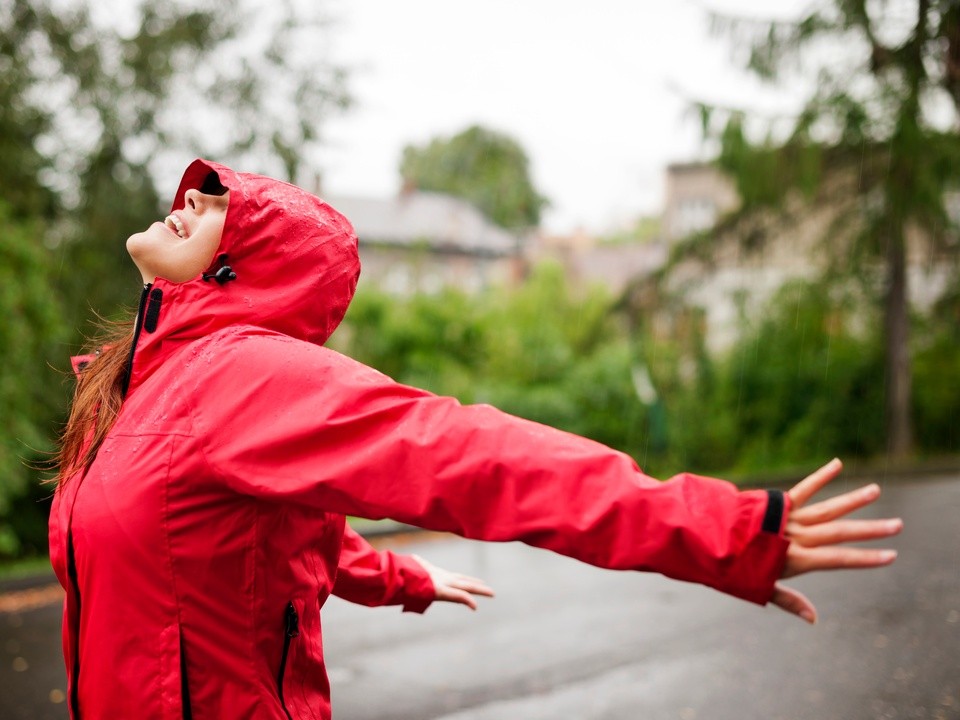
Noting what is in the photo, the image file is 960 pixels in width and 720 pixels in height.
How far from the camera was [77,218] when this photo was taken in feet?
38.8

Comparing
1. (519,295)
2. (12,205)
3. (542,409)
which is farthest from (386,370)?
(12,205)

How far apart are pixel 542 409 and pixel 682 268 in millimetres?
3742

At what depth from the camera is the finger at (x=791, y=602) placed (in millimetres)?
1555

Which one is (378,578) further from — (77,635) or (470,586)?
(77,635)

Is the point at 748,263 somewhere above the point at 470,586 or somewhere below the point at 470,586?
below

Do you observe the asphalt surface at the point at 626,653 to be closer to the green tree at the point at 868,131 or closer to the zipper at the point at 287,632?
the zipper at the point at 287,632

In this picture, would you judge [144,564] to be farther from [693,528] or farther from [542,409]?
[542,409]

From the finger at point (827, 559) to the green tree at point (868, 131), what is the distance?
1423cm

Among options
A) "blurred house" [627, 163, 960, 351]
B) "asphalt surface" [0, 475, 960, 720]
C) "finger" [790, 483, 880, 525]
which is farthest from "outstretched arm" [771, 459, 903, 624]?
"blurred house" [627, 163, 960, 351]

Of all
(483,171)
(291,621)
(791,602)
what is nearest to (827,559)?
(791,602)

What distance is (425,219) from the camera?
53.3 meters

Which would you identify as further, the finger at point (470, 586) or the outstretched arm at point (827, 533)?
the finger at point (470, 586)

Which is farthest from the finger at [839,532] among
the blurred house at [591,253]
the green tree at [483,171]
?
the blurred house at [591,253]

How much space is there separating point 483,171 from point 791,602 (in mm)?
24838
